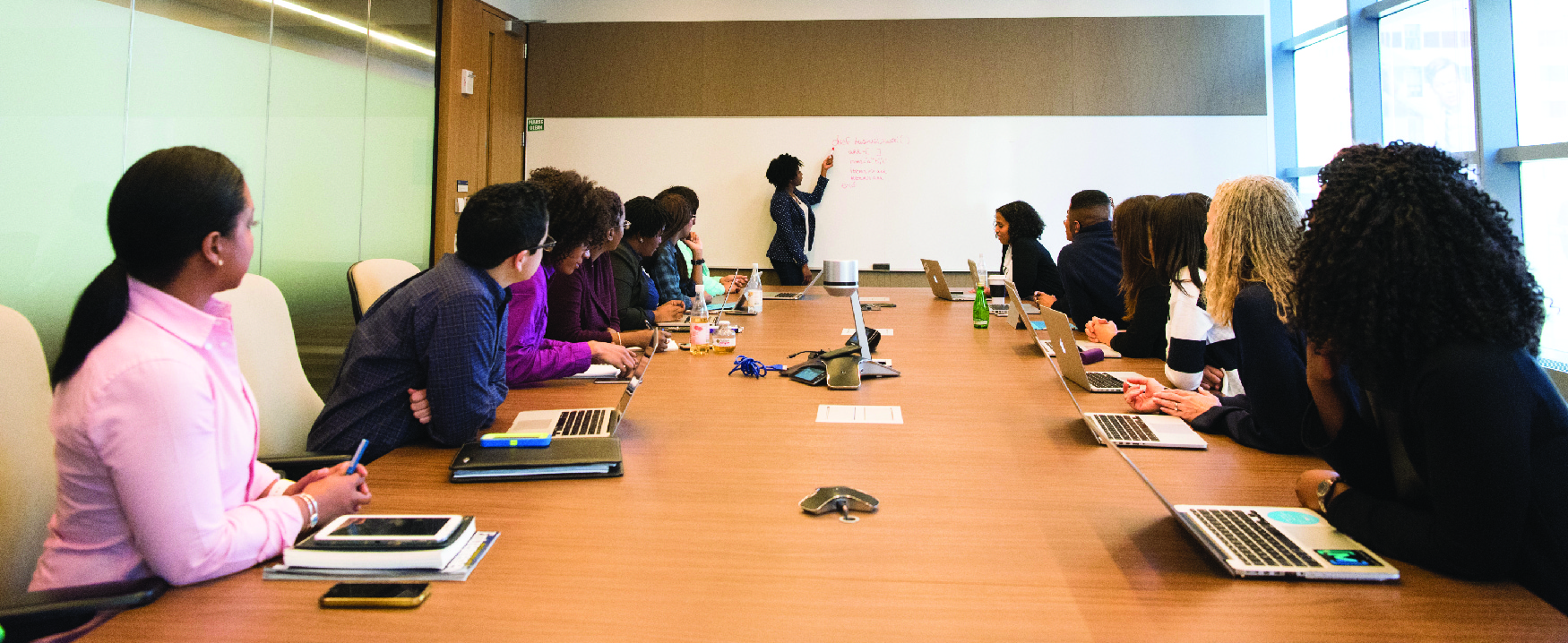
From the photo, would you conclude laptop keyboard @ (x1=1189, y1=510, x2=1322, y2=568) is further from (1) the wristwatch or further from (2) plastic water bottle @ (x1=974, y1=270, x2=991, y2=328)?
(2) plastic water bottle @ (x1=974, y1=270, x2=991, y2=328)

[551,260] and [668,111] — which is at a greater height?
[668,111]

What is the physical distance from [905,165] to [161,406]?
6.05 m

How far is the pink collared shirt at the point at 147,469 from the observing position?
3.35ft

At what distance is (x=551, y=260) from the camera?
2.87m

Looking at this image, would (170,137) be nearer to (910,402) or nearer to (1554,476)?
(910,402)

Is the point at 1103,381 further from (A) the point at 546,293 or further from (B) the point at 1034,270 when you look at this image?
(B) the point at 1034,270

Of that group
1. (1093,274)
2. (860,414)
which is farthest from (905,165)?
(860,414)

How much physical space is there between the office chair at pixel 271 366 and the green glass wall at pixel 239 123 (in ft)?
4.77

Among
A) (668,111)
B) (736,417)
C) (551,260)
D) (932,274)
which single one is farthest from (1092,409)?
(668,111)

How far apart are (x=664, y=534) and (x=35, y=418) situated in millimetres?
909

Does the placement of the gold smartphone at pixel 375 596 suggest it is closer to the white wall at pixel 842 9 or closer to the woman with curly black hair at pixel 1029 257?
the woman with curly black hair at pixel 1029 257

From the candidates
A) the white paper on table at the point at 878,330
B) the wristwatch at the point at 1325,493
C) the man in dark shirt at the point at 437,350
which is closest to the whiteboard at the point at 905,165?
the white paper on table at the point at 878,330

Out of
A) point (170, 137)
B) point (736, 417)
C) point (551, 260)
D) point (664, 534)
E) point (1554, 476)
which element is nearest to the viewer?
point (1554, 476)

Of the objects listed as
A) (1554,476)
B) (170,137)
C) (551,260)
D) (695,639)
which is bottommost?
(695,639)
